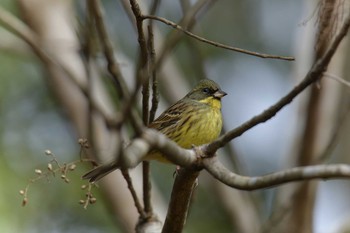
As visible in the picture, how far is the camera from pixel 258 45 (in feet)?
32.6

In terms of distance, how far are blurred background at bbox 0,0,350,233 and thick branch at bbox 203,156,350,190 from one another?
2573 millimetres

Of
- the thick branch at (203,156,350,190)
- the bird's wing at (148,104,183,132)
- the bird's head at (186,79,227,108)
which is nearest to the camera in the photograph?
the thick branch at (203,156,350,190)

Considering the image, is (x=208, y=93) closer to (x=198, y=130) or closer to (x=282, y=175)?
(x=198, y=130)

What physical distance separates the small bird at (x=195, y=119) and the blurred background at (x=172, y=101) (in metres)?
0.44

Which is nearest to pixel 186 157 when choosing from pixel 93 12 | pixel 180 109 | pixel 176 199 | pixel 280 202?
pixel 176 199

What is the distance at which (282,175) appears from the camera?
2.81 m

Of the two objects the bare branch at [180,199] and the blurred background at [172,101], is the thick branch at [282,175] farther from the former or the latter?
the blurred background at [172,101]

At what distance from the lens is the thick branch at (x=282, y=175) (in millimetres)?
2682

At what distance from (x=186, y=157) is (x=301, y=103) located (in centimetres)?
404

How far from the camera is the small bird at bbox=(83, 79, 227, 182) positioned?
18.2ft

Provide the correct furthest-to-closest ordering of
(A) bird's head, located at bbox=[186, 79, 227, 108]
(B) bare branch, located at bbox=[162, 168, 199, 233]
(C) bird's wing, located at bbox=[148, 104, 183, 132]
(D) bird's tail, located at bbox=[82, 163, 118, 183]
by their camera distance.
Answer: (A) bird's head, located at bbox=[186, 79, 227, 108] < (C) bird's wing, located at bbox=[148, 104, 183, 132] < (D) bird's tail, located at bbox=[82, 163, 118, 183] < (B) bare branch, located at bbox=[162, 168, 199, 233]

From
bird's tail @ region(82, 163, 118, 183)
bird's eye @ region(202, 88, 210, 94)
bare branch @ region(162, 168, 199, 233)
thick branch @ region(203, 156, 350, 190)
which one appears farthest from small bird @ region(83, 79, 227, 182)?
thick branch @ region(203, 156, 350, 190)

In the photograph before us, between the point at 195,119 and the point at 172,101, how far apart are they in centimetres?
211

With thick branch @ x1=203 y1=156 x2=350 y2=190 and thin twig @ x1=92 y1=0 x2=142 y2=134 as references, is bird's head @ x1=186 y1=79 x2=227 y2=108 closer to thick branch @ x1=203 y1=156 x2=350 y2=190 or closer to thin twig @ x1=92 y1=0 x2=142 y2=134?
thick branch @ x1=203 y1=156 x2=350 y2=190
